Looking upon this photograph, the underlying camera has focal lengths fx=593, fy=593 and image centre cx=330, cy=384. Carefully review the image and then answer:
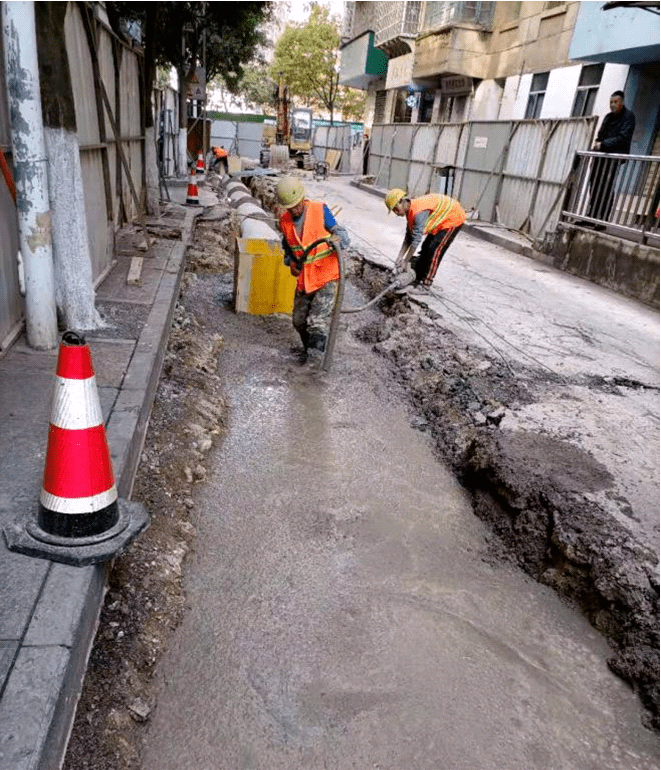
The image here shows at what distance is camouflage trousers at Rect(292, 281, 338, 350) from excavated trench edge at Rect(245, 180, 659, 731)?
1765 mm

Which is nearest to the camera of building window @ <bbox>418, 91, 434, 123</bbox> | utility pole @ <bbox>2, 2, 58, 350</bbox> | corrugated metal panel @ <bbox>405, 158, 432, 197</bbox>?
utility pole @ <bbox>2, 2, 58, 350</bbox>

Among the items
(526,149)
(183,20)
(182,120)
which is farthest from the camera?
(182,120)

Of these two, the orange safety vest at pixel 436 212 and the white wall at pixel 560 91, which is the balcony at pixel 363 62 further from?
the orange safety vest at pixel 436 212

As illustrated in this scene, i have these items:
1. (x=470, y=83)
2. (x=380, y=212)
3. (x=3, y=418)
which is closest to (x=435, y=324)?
(x=3, y=418)

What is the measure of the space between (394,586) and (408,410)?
81.0 inches

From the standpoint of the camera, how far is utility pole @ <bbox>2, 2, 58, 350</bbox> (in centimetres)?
306

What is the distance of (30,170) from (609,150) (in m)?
8.79

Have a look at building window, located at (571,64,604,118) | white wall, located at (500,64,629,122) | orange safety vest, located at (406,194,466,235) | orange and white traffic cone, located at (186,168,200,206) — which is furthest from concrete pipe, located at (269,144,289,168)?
orange safety vest, located at (406,194,466,235)

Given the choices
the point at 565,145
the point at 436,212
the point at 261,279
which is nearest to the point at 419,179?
the point at 565,145

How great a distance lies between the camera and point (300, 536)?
311 centimetres

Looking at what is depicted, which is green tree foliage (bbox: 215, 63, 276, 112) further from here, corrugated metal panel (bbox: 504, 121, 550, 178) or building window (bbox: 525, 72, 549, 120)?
corrugated metal panel (bbox: 504, 121, 550, 178)

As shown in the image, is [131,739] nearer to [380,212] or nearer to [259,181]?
[380,212]

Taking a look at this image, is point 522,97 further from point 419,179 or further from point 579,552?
point 579,552

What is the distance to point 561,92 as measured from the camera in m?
15.3
